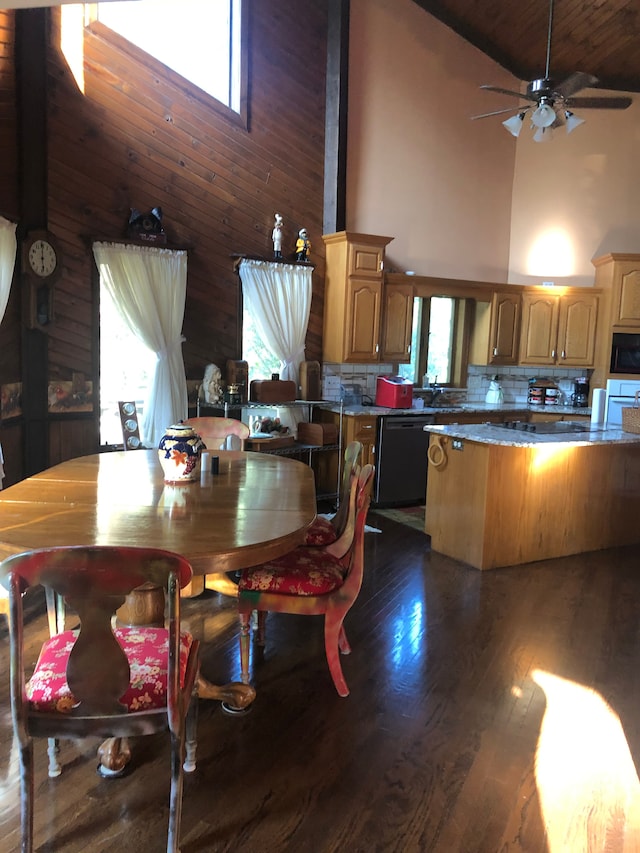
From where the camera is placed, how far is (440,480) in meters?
4.45

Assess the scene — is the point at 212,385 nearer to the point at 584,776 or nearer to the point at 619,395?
the point at 584,776

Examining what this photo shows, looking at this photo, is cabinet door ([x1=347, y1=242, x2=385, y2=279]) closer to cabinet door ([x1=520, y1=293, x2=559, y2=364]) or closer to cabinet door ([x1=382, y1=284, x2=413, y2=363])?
cabinet door ([x1=382, y1=284, x2=413, y2=363])

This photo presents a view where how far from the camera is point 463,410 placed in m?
6.09

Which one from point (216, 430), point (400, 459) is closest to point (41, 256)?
point (216, 430)

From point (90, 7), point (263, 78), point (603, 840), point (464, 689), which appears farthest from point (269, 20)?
point (603, 840)

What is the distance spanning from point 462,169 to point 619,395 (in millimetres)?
2863

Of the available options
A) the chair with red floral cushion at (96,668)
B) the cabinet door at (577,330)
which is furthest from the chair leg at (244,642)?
the cabinet door at (577,330)

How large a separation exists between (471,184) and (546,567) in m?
4.33

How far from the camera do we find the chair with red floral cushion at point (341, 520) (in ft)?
9.39

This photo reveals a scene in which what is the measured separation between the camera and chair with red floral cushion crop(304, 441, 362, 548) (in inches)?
113

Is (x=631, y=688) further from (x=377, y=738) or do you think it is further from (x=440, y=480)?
(x=440, y=480)

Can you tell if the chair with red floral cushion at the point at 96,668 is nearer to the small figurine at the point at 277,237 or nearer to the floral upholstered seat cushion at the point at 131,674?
the floral upholstered seat cushion at the point at 131,674

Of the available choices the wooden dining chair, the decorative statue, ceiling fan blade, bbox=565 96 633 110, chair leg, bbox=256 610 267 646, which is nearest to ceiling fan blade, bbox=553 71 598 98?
ceiling fan blade, bbox=565 96 633 110

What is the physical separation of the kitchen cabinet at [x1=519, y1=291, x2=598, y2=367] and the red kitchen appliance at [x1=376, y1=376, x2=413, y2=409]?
1695mm
